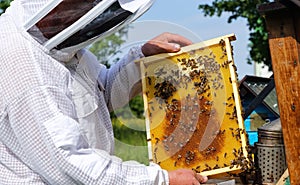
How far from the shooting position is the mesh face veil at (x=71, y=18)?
2.36 m

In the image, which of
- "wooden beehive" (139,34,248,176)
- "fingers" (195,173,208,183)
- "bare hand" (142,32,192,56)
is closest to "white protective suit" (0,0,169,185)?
"fingers" (195,173,208,183)

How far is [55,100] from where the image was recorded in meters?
2.28

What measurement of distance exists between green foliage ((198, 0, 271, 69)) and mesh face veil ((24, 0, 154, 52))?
6160 millimetres

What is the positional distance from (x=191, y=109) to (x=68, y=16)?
2.93 feet

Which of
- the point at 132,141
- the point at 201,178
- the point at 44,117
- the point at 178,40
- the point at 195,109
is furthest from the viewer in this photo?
the point at 132,141

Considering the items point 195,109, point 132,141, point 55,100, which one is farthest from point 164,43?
point 132,141

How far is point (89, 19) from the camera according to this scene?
2.38 m

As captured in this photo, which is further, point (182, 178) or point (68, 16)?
point (182, 178)

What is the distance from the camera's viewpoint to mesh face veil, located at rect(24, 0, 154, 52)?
236cm

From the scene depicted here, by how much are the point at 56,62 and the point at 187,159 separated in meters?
0.90

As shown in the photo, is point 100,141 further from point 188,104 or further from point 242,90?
point 242,90

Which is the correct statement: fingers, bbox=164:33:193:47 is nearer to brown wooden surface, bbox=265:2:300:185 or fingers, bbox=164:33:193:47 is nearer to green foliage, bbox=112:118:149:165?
green foliage, bbox=112:118:149:165

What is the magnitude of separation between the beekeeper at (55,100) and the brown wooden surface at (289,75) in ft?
1.51

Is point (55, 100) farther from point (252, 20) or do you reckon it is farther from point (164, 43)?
point (252, 20)
